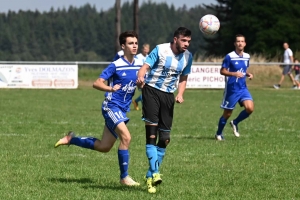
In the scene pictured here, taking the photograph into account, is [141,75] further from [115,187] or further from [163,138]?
[115,187]

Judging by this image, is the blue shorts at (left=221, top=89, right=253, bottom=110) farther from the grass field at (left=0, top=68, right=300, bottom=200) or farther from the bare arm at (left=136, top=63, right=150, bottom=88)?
the bare arm at (left=136, top=63, right=150, bottom=88)

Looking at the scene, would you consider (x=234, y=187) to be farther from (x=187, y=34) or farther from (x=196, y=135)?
(x=196, y=135)

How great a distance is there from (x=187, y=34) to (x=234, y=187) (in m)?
1.89

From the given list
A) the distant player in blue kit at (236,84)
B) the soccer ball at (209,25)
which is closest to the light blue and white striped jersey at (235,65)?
the distant player in blue kit at (236,84)

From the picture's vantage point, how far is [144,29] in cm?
13788

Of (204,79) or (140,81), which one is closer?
(140,81)

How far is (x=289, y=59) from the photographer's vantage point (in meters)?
35.0

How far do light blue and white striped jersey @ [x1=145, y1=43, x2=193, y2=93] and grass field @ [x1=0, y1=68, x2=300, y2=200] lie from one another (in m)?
1.21

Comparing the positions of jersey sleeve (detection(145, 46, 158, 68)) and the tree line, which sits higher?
jersey sleeve (detection(145, 46, 158, 68))

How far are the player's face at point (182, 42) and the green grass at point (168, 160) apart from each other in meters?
1.62

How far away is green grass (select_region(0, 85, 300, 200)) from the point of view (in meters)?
8.63

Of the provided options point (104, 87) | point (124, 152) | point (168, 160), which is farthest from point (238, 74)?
point (104, 87)

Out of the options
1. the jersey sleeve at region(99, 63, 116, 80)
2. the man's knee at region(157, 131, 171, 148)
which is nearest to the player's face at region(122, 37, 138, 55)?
the jersey sleeve at region(99, 63, 116, 80)

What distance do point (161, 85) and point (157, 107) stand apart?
0.89ft
